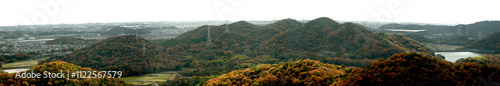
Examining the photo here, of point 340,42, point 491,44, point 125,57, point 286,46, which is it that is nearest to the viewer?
point 125,57

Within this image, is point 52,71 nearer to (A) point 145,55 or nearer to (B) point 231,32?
(A) point 145,55

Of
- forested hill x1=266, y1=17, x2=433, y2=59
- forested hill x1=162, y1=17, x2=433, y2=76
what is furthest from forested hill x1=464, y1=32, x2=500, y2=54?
forested hill x1=162, y1=17, x2=433, y2=76

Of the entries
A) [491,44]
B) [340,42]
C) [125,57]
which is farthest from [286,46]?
[491,44]

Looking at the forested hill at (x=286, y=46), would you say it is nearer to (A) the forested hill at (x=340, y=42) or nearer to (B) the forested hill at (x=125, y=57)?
(A) the forested hill at (x=340, y=42)

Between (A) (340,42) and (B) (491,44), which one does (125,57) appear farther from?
(B) (491,44)

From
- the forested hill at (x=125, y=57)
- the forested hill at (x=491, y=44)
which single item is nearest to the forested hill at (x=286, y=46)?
the forested hill at (x=125, y=57)
